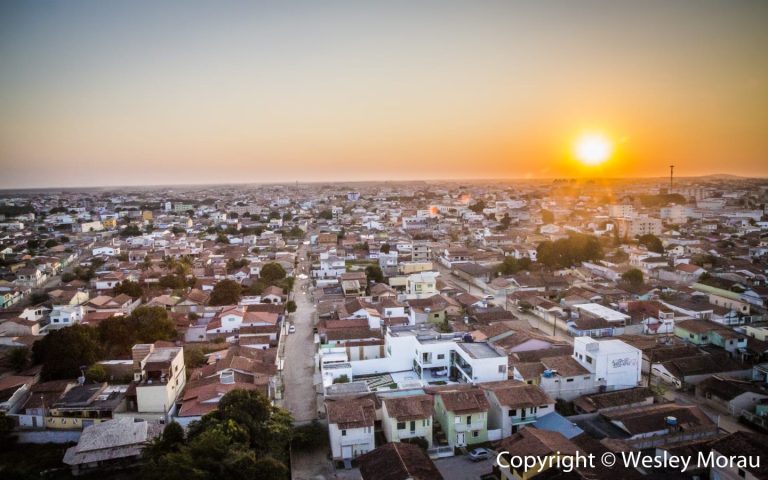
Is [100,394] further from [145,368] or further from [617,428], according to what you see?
[617,428]

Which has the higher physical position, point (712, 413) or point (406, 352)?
point (406, 352)

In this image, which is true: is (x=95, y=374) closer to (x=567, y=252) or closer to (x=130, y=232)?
(x=567, y=252)

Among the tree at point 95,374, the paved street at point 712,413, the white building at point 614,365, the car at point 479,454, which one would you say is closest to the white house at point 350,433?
the car at point 479,454

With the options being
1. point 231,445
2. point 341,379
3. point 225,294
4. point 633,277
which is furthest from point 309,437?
point 633,277

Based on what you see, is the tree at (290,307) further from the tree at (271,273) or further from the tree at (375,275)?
the tree at (375,275)

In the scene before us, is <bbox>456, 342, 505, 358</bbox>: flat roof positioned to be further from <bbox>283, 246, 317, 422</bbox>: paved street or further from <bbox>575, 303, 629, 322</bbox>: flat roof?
<bbox>575, 303, 629, 322</bbox>: flat roof

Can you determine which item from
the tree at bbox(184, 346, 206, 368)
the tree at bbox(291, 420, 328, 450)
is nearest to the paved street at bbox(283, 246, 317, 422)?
the tree at bbox(291, 420, 328, 450)

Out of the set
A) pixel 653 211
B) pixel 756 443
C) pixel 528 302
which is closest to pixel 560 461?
pixel 756 443
